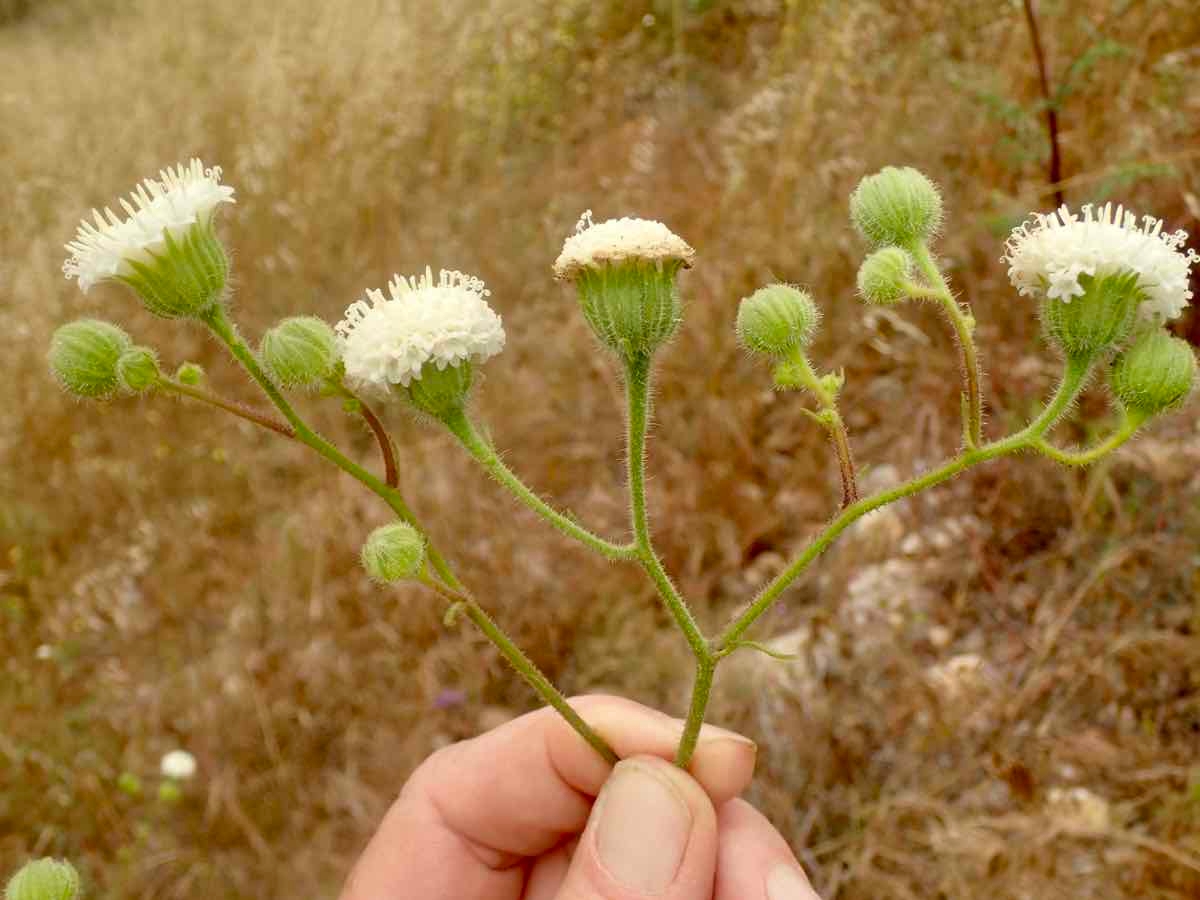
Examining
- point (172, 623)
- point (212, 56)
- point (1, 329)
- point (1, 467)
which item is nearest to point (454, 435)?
point (172, 623)

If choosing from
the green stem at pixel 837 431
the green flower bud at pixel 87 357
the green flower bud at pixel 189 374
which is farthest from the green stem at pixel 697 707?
the green flower bud at pixel 87 357

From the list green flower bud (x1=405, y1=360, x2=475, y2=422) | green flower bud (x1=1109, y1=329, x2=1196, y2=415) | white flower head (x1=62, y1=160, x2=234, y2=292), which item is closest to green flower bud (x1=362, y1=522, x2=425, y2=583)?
green flower bud (x1=405, y1=360, x2=475, y2=422)

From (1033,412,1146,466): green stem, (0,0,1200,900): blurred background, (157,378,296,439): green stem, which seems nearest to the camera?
(1033,412,1146,466): green stem

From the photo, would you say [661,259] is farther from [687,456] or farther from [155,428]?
[155,428]

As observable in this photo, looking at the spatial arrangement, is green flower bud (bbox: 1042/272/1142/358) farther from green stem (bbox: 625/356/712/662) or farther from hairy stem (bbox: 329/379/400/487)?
hairy stem (bbox: 329/379/400/487)

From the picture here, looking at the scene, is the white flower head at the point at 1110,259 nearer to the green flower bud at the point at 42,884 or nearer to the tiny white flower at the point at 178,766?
the green flower bud at the point at 42,884

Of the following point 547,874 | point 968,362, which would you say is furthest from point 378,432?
point 547,874
